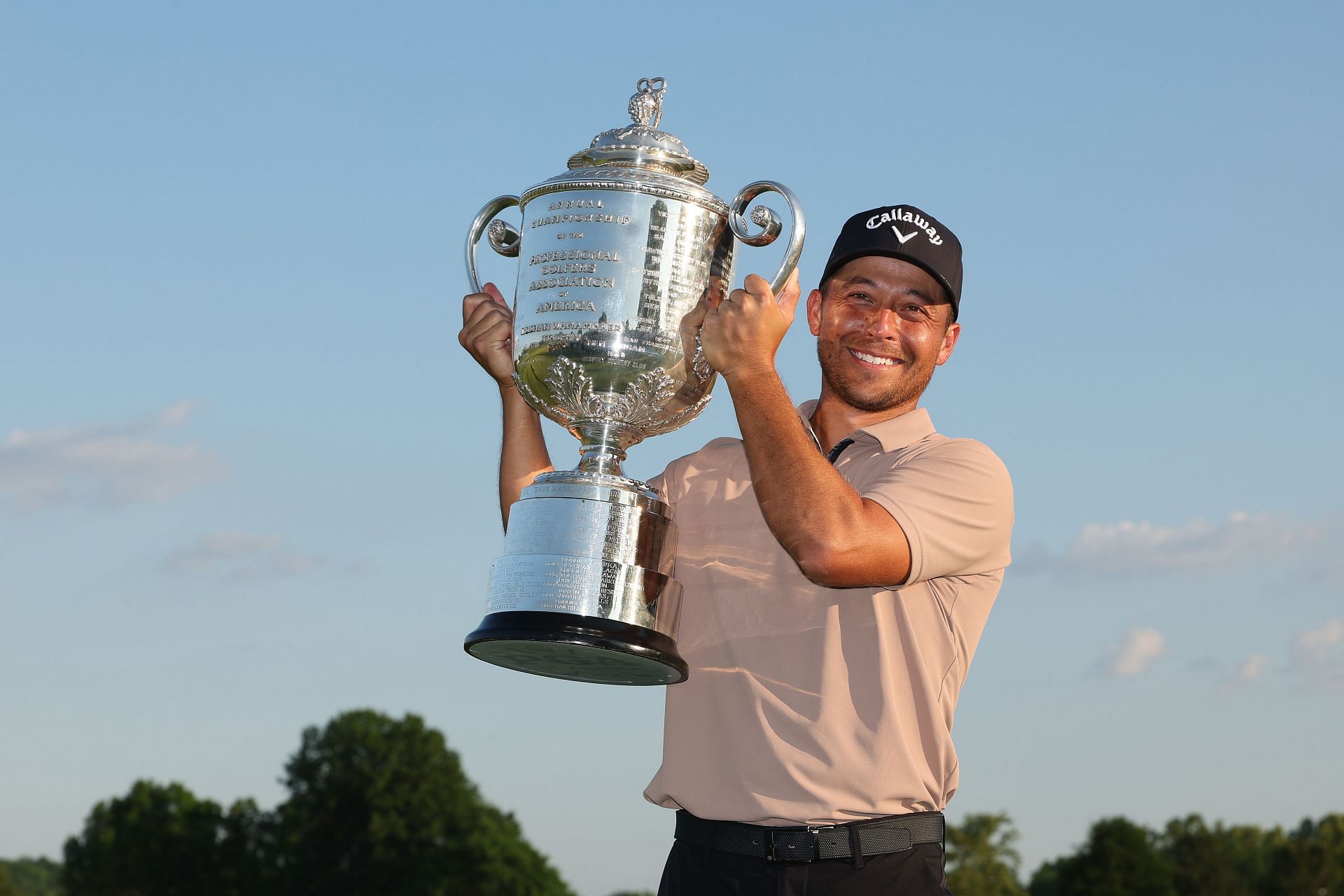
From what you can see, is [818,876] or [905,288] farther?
[905,288]

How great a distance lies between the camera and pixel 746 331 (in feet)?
15.2

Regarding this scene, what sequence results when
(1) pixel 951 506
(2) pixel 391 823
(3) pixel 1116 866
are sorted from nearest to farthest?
(1) pixel 951 506
(2) pixel 391 823
(3) pixel 1116 866

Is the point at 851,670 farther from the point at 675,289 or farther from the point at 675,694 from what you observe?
the point at 675,289

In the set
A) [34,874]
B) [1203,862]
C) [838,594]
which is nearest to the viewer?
[838,594]

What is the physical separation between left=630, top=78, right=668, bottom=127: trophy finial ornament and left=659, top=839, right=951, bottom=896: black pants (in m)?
2.32

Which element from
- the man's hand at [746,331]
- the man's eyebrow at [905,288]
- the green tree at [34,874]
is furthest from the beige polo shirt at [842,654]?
the green tree at [34,874]

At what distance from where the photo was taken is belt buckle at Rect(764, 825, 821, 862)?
4.79 m

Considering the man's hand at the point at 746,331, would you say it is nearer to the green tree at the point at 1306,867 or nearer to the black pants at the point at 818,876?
the black pants at the point at 818,876

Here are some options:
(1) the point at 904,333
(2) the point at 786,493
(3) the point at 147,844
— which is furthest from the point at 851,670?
(3) the point at 147,844

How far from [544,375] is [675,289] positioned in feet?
1.63

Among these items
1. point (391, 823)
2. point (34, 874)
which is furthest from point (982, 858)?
point (34, 874)

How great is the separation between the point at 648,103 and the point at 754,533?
145cm

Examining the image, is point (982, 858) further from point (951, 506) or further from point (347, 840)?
point (951, 506)

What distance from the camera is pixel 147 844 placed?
63.1 metres
